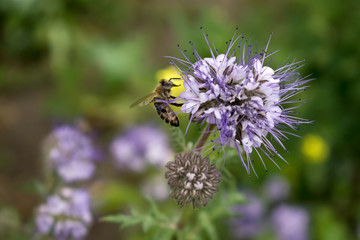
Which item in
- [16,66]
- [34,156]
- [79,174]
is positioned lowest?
[79,174]

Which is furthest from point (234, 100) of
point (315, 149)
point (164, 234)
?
point (315, 149)

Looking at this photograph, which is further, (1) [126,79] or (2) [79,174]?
(1) [126,79]

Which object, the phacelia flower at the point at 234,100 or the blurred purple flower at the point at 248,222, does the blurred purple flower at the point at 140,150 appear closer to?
the blurred purple flower at the point at 248,222

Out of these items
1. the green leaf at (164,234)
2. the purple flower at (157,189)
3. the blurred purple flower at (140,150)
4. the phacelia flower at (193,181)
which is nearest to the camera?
the phacelia flower at (193,181)

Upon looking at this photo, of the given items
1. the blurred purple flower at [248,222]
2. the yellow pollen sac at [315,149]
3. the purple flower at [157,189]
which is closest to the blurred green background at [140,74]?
the yellow pollen sac at [315,149]

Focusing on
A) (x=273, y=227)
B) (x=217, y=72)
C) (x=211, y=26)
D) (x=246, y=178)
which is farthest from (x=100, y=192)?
(x=217, y=72)

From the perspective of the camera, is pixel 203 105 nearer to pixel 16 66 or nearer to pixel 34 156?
pixel 34 156
